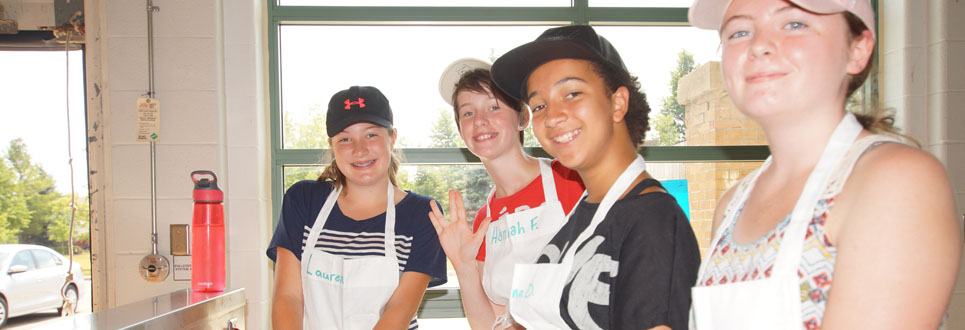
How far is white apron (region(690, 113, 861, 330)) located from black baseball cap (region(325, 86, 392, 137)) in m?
1.20

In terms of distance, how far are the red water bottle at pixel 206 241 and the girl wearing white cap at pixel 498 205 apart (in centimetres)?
77

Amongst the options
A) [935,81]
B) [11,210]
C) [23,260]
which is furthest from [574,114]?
[23,260]

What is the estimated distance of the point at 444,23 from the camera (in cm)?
295

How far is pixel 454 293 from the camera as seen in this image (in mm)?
2855

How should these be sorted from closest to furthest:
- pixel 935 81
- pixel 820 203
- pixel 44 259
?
1. pixel 820 203
2. pixel 935 81
3. pixel 44 259

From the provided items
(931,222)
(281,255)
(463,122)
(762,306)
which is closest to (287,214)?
(281,255)

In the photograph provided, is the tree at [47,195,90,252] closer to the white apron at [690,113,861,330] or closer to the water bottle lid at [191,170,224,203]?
the water bottle lid at [191,170,224,203]

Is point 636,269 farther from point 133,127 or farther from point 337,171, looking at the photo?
point 133,127

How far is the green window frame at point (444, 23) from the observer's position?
283 centimetres

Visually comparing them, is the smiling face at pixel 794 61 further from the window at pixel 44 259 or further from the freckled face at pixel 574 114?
the window at pixel 44 259

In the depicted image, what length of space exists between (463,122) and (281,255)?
2.25 ft

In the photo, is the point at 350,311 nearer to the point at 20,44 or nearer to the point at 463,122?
the point at 463,122

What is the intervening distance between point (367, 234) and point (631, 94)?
960 millimetres

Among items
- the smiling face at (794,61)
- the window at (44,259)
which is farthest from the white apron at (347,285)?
the window at (44,259)
